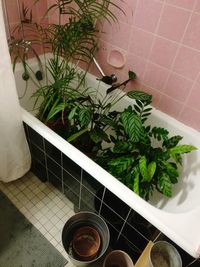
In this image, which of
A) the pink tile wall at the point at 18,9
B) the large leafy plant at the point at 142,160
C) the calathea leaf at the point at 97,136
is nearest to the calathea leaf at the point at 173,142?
the large leafy plant at the point at 142,160

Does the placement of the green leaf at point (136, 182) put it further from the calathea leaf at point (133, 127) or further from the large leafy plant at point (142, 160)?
the calathea leaf at point (133, 127)

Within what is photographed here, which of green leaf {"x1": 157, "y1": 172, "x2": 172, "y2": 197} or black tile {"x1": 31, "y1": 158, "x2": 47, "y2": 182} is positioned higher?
green leaf {"x1": 157, "y1": 172, "x2": 172, "y2": 197}

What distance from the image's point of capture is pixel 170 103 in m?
1.29

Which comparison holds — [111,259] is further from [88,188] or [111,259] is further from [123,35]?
[123,35]

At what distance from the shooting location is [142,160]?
1.03 metres

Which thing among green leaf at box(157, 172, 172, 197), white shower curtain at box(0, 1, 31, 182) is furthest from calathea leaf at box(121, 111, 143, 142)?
white shower curtain at box(0, 1, 31, 182)

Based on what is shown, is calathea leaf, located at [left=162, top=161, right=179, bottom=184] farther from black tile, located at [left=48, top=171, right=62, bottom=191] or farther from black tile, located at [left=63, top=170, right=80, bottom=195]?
black tile, located at [left=48, top=171, right=62, bottom=191]

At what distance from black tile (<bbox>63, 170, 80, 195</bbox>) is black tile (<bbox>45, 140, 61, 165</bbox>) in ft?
0.30

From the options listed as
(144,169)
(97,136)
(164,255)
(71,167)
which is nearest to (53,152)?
(71,167)

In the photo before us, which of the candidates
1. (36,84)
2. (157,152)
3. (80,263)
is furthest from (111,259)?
(36,84)

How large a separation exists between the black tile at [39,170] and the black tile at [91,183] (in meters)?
0.43

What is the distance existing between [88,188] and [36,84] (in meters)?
0.95

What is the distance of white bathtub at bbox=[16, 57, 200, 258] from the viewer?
797mm

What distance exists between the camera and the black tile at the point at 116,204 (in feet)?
3.07
